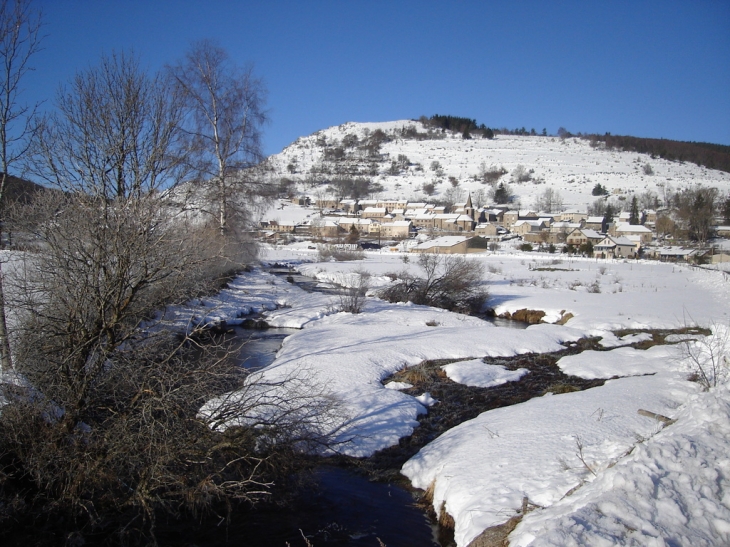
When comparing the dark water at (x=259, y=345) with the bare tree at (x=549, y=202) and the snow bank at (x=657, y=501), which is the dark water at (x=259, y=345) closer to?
the snow bank at (x=657, y=501)

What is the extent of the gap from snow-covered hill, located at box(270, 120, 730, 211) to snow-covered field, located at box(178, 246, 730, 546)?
91.5 metres

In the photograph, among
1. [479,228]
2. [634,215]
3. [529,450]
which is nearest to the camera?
[529,450]

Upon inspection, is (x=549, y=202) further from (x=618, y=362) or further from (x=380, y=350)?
(x=380, y=350)

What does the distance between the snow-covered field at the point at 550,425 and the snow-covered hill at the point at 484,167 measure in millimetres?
91519

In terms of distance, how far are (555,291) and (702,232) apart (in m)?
49.1

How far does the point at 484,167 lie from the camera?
14875cm

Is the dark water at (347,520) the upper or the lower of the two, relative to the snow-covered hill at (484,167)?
lower

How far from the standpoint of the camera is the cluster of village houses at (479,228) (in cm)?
6100

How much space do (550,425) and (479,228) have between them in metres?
83.5

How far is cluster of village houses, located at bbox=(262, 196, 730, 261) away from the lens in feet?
200

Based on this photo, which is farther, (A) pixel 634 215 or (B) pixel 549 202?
(B) pixel 549 202

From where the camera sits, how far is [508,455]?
7.14m

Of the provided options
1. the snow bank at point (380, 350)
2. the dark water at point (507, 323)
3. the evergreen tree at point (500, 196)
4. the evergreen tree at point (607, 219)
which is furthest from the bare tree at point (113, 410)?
the evergreen tree at point (500, 196)

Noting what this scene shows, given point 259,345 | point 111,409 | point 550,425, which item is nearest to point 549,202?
point 259,345
